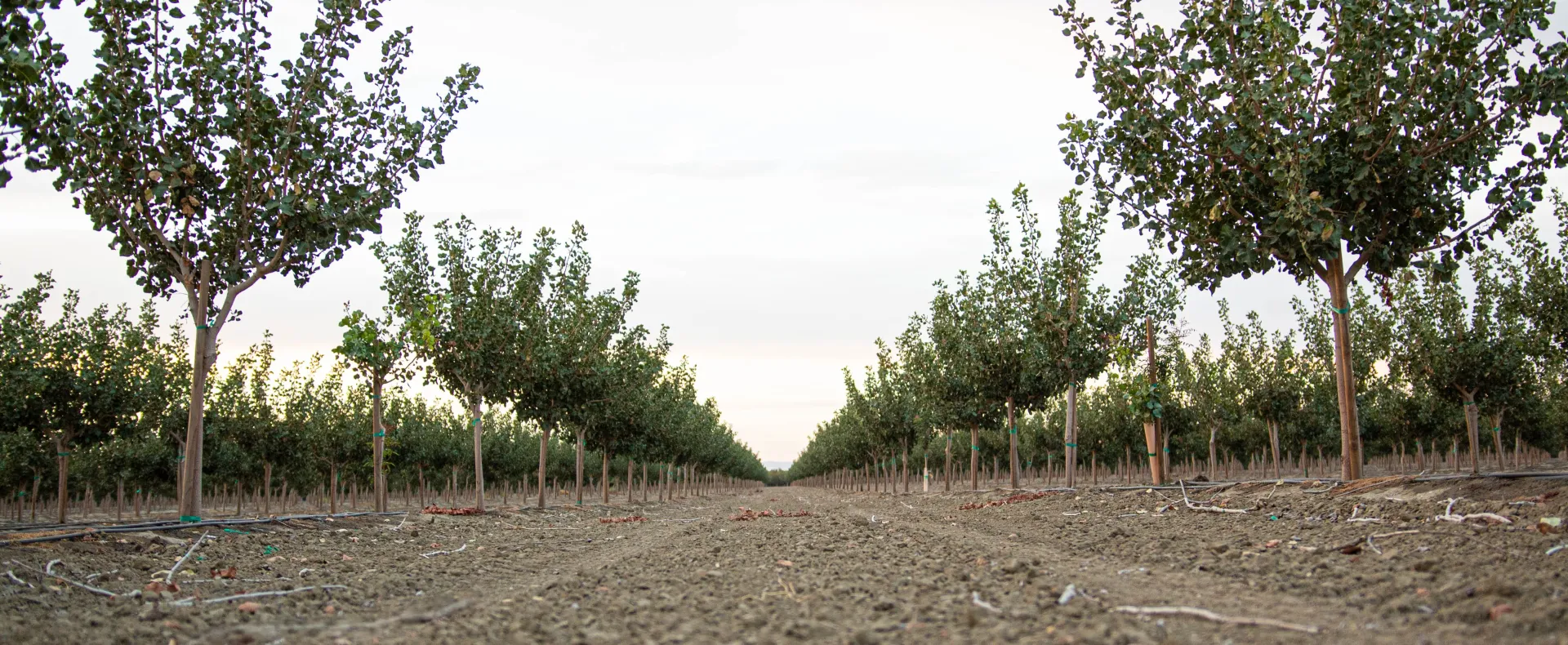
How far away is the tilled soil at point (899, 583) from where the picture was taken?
15.4 feet

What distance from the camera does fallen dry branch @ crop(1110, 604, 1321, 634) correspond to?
4.45 m

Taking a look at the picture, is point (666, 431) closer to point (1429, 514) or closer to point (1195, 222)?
point (1195, 222)

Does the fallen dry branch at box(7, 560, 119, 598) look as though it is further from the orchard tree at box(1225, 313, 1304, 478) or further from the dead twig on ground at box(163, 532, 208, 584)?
the orchard tree at box(1225, 313, 1304, 478)

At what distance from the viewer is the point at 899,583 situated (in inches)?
254

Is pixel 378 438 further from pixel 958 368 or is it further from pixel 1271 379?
pixel 1271 379

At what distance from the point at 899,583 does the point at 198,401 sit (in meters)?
10.3

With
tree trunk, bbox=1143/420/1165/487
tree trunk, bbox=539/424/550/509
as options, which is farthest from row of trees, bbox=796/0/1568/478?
tree trunk, bbox=539/424/550/509

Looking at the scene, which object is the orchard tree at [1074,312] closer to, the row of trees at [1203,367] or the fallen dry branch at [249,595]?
the row of trees at [1203,367]

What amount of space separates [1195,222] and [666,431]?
3530cm

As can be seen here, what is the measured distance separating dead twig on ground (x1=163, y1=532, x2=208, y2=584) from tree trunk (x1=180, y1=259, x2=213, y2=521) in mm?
1341

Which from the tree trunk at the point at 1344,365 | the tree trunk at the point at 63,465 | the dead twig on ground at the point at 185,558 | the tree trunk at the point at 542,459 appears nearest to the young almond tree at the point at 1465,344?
the tree trunk at the point at 1344,365

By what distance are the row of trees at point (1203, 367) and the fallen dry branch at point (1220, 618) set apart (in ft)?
27.3

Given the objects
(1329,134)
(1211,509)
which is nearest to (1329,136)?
(1329,134)

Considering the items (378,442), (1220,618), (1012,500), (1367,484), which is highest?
(378,442)
